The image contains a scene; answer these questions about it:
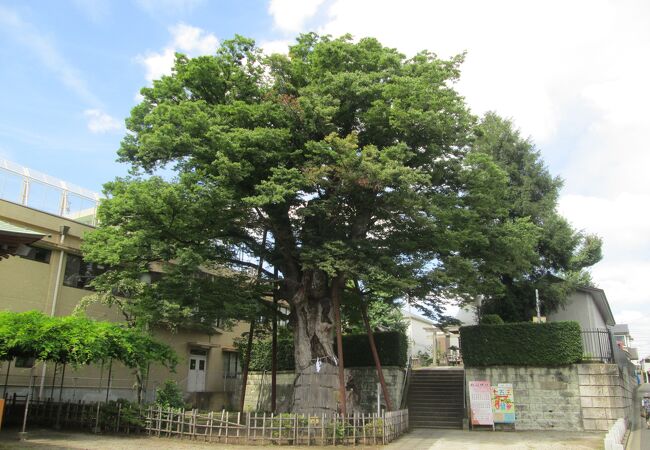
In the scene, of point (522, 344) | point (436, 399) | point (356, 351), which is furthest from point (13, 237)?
point (436, 399)

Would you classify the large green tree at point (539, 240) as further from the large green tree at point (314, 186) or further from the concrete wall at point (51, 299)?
the concrete wall at point (51, 299)

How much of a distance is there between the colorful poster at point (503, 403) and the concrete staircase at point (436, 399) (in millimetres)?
1699

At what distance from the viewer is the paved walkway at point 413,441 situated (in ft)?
43.3

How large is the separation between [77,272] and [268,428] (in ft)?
45.0

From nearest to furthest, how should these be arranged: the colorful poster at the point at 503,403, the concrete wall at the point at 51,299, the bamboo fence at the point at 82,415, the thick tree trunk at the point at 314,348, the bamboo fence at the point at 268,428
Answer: the bamboo fence at the point at 268,428, the bamboo fence at the point at 82,415, the thick tree trunk at the point at 314,348, the colorful poster at the point at 503,403, the concrete wall at the point at 51,299

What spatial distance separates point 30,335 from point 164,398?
8.99m

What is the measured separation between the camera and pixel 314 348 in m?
17.8

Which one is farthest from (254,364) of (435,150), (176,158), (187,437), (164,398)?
(435,150)

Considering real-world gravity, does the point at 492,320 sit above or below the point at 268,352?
above

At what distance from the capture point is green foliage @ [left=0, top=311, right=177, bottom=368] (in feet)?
44.9

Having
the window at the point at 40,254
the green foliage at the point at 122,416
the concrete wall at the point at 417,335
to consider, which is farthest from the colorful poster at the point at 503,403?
the concrete wall at the point at 417,335

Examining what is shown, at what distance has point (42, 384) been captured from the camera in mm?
19875

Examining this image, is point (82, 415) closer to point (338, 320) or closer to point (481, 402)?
point (338, 320)

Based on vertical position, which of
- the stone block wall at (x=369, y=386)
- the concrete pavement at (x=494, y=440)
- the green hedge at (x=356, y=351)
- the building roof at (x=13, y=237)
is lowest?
the concrete pavement at (x=494, y=440)
